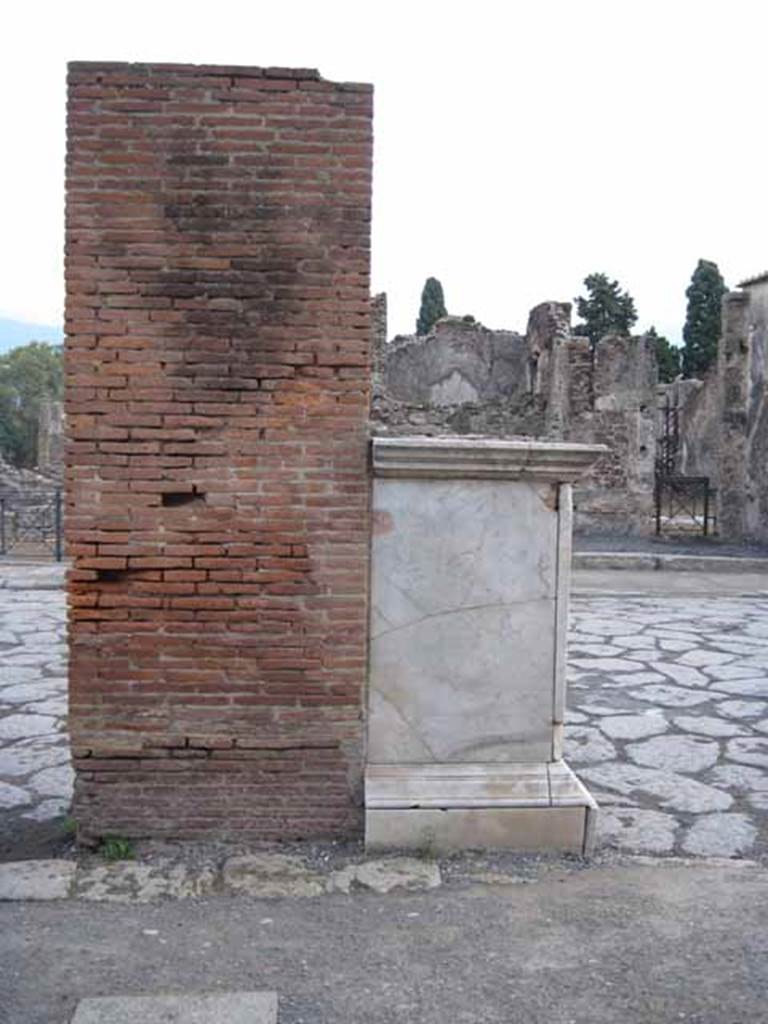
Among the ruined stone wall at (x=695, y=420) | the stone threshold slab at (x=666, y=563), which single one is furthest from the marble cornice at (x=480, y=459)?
the ruined stone wall at (x=695, y=420)

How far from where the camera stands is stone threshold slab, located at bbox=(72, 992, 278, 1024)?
2.79 m

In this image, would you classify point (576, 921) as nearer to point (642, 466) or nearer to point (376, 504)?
point (376, 504)

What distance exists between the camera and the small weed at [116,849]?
3.88m

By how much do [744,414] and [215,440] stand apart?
15481 mm

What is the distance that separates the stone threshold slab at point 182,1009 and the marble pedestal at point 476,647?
1126mm

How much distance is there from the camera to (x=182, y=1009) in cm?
284

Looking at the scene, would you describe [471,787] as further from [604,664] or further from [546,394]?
[546,394]

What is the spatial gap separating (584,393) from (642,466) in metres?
1.50

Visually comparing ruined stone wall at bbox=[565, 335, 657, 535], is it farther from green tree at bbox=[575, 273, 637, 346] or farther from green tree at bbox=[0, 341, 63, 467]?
green tree at bbox=[0, 341, 63, 467]

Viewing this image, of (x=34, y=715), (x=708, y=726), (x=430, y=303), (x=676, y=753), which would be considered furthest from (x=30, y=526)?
(x=430, y=303)

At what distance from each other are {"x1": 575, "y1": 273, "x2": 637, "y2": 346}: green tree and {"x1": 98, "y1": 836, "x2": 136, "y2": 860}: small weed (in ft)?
108

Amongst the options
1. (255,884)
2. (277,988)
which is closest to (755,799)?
(255,884)

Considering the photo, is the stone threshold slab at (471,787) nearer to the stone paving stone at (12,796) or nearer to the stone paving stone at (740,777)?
the stone paving stone at (740,777)

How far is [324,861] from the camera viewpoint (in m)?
3.88
